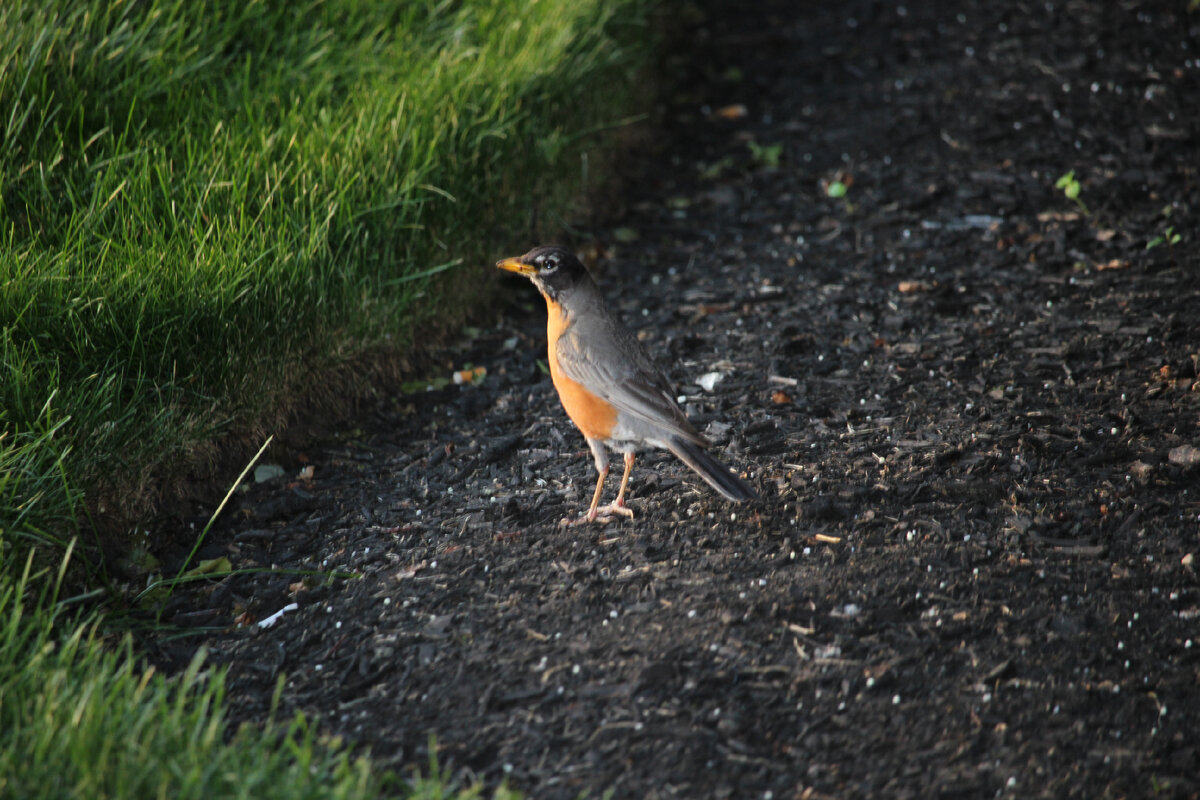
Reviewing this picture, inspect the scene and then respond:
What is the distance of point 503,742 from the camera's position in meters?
2.79

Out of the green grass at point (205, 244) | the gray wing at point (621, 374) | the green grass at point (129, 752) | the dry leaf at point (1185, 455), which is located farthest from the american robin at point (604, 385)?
the dry leaf at point (1185, 455)

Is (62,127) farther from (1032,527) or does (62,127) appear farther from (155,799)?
(1032,527)

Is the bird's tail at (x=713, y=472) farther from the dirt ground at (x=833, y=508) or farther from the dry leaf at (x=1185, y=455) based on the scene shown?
the dry leaf at (x=1185, y=455)

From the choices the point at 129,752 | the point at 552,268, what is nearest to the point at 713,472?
the point at 552,268

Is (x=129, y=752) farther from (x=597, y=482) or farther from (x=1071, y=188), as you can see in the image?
(x=1071, y=188)

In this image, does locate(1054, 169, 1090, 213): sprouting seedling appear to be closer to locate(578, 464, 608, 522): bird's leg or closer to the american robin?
the american robin

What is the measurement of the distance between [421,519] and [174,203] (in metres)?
1.57

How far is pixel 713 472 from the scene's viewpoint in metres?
3.52

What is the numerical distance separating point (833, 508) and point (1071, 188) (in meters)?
2.94

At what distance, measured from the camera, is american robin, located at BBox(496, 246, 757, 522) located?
11.8 feet

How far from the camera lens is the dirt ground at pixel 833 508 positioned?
9.11 feet

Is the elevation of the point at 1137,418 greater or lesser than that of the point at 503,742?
lesser

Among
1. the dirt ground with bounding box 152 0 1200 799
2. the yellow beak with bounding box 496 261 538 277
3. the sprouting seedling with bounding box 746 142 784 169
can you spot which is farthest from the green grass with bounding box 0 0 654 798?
the sprouting seedling with bounding box 746 142 784 169

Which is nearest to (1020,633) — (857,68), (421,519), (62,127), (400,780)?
(400,780)
